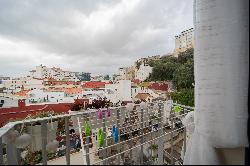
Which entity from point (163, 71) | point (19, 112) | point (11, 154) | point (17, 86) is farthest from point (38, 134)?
point (17, 86)

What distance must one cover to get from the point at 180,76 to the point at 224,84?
4062 cm

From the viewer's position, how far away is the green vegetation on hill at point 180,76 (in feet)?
86.7

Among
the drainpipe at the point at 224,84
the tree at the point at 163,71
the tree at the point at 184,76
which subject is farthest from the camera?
the tree at the point at 163,71

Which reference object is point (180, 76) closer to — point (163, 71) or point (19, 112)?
point (163, 71)

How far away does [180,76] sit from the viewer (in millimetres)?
41719

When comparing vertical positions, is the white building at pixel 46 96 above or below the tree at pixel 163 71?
below

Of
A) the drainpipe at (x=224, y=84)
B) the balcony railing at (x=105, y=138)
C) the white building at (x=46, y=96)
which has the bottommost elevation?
the white building at (x=46, y=96)

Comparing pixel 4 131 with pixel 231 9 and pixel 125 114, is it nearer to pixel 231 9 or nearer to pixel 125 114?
pixel 231 9

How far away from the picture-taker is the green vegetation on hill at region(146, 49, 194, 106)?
86.7 feet

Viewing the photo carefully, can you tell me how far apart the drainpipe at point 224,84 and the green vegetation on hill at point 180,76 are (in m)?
21.8

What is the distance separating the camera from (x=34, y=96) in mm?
28609

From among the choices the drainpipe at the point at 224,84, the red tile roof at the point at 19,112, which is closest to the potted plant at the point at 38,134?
the drainpipe at the point at 224,84

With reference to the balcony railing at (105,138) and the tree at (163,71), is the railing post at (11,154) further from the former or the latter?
the tree at (163,71)

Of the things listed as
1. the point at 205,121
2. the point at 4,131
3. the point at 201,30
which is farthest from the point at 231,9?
the point at 4,131
